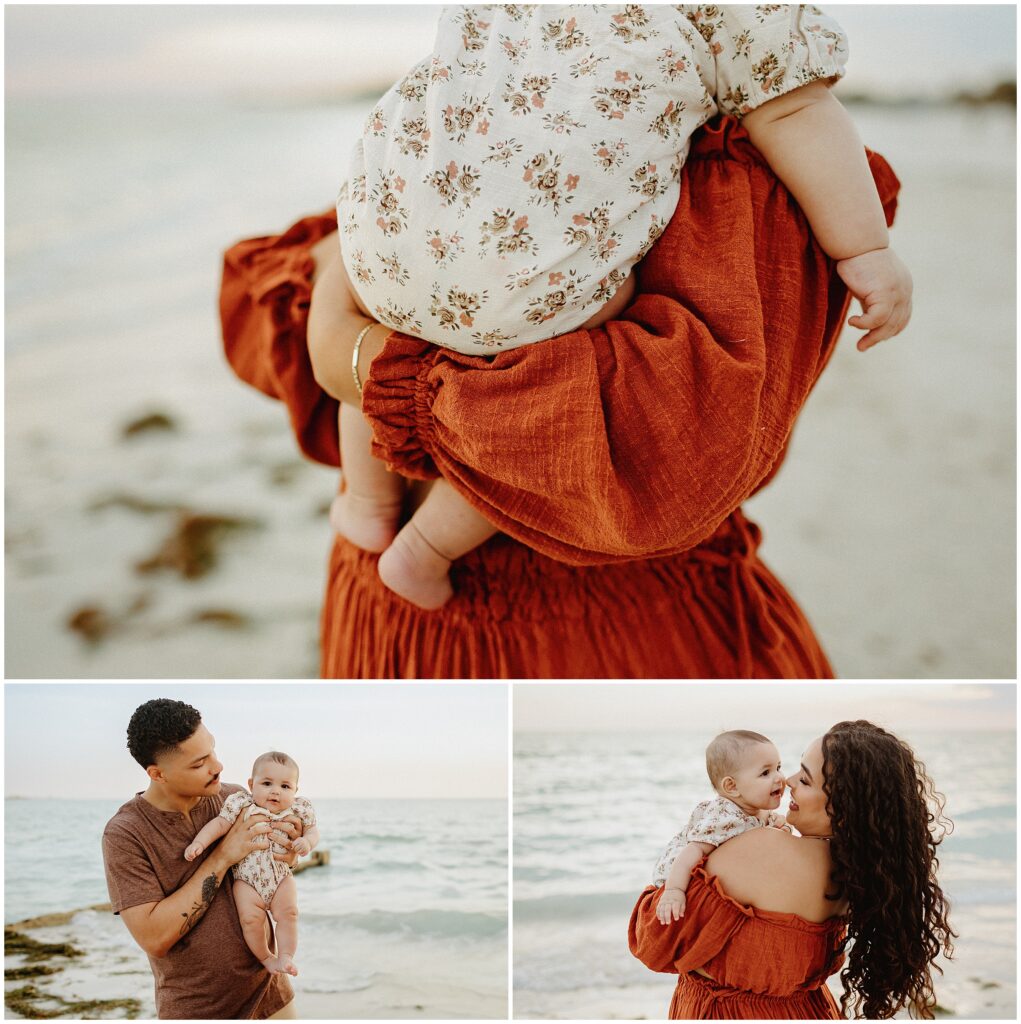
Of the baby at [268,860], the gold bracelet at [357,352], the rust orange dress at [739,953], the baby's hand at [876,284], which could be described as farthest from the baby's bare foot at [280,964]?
the baby's hand at [876,284]

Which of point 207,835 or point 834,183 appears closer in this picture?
point 834,183

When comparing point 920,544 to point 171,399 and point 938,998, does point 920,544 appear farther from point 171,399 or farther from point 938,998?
point 171,399

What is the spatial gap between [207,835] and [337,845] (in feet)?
0.54

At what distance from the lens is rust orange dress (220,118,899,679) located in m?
0.86

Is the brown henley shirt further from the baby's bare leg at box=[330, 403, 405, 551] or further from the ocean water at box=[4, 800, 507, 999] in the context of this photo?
the baby's bare leg at box=[330, 403, 405, 551]

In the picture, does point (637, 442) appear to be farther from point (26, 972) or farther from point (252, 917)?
point (26, 972)

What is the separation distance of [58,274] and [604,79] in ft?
5.09

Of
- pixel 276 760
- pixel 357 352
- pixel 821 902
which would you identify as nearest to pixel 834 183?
pixel 357 352

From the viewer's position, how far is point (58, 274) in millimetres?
2104

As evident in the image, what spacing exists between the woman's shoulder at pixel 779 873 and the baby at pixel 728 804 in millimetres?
25

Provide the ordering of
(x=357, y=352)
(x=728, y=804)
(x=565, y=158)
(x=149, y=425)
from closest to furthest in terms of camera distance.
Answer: (x=565, y=158)
(x=357, y=352)
(x=728, y=804)
(x=149, y=425)

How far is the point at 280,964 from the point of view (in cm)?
112

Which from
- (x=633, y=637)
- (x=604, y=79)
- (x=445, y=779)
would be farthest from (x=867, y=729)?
(x=604, y=79)

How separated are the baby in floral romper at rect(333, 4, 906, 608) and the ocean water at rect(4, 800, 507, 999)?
57 centimetres
